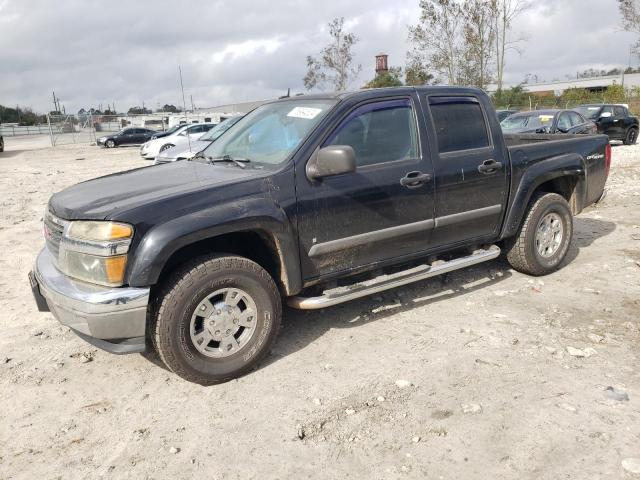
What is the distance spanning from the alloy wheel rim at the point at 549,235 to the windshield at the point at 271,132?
2.63 m

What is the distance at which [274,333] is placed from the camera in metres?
3.65

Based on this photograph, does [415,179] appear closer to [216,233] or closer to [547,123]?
[216,233]

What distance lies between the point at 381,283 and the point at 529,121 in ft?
32.2

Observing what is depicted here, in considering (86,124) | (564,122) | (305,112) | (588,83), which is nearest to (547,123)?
(564,122)

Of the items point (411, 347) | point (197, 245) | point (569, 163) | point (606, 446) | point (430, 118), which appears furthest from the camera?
point (569, 163)

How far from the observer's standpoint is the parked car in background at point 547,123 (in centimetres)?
1195

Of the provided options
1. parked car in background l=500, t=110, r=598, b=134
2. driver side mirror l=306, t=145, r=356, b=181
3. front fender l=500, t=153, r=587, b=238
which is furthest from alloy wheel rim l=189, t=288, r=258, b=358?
parked car in background l=500, t=110, r=598, b=134

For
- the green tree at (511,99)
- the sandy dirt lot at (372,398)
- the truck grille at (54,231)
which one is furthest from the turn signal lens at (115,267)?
the green tree at (511,99)

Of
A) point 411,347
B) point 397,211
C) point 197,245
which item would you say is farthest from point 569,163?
point 197,245

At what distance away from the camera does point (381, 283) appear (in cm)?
406

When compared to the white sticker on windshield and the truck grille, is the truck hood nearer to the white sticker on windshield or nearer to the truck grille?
the truck grille

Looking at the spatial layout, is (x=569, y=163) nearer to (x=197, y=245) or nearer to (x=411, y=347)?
(x=411, y=347)

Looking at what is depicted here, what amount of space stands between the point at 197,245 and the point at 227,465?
1418 mm

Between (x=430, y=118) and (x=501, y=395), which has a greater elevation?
(x=430, y=118)
